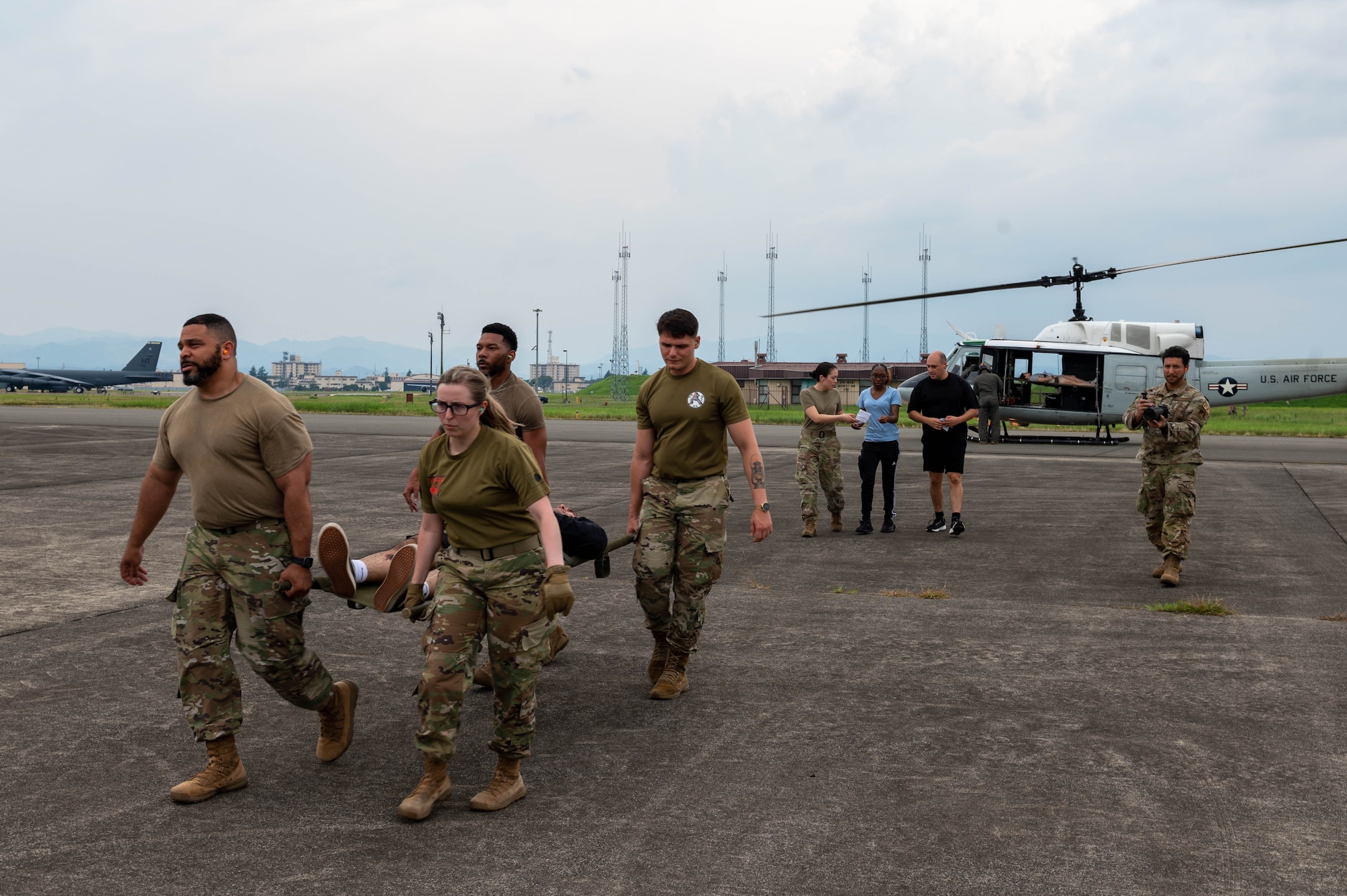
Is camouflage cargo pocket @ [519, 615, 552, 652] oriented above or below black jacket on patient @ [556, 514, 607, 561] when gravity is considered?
below

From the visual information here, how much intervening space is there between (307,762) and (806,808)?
7.11 ft

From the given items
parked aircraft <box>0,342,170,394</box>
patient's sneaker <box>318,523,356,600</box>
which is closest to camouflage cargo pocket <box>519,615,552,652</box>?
patient's sneaker <box>318,523,356,600</box>

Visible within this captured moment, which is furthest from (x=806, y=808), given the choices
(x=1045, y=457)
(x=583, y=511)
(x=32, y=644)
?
(x=1045, y=457)

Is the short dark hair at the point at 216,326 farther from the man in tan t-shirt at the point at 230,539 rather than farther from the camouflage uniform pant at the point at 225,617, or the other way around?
the camouflage uniform pant at the point at 225,617

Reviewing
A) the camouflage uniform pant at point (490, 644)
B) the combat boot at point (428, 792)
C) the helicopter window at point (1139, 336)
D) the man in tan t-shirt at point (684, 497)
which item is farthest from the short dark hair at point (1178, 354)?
the helicopter window at point (1139, 336)

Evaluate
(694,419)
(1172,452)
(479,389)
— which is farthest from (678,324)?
(1172,452)

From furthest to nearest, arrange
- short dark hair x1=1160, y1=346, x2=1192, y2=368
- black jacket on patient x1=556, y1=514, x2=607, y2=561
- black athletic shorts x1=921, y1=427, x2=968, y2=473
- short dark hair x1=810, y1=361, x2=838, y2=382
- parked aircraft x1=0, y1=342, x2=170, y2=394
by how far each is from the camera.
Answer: parked aircraft x1=0, y1=342, x2=170, y2=394 → short dark hair x1=810, y1=361, x2=838, y2=382 → black athletic shorts x1=921, y1=427, x2=968, y2=473 → short dark hair x1=1160, y1=346, x2=1192, y2=368 → black jacket on patient x1=556, y1=514, x2=607, y2=561

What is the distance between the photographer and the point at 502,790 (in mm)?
4156

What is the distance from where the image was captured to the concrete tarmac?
3.60 meters

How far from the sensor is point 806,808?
4105mm

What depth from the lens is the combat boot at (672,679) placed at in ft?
18.2

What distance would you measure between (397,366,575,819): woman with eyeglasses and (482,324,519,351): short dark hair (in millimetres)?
1576

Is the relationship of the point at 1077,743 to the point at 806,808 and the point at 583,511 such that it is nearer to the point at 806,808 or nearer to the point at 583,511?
the point at 806,808

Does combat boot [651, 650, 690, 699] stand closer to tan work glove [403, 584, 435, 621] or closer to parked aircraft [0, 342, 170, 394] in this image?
tan work glove [403, 584, 435, 621]
